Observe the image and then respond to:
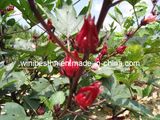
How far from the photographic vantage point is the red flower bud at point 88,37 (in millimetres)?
828

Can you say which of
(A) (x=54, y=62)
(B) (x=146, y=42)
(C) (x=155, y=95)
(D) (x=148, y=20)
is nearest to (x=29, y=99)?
(A) (x=54, y=62)

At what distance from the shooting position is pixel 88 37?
2.75 ft

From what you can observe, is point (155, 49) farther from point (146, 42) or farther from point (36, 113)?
point (36, 113)

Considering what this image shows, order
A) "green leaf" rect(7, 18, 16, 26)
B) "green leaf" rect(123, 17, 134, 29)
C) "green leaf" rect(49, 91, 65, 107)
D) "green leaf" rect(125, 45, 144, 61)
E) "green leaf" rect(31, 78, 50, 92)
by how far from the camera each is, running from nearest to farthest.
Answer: "green leaf" rect(49, 91, 65, 107) → "green leaf" rect(31, 78, 50, 92) → "green leaf" rect(125, 45, 144, 61) → "green leaf" rect(7, 18, 16, 26) → "green leaf" rect(123, 17, 134, 29)

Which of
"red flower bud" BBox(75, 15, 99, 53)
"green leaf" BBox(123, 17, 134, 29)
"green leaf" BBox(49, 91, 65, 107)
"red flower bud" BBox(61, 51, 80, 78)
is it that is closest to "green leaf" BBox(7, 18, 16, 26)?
"green leaf" BBox(123, 17, 134, 29)

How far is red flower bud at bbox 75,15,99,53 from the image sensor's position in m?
0.83

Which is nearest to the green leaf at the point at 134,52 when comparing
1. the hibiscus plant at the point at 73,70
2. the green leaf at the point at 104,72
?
the hibiscus plant at the point at 73,70

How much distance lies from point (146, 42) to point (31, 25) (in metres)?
0.69

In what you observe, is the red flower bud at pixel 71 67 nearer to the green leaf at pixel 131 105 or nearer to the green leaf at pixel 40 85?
the green leaf at pixel 131 105

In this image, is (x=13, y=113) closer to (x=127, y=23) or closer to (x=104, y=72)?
(x=104, y=72)

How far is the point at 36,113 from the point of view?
5.22 feet

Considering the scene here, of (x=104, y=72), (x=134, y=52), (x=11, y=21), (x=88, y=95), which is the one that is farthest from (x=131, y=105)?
(x=11, y=21)

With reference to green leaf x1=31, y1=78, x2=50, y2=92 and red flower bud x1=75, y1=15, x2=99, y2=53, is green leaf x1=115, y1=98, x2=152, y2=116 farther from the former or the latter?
red flower bud x1=75, y1=15, x2=99, y2=53

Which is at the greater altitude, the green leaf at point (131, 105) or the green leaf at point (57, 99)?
the green leaf at point (57, 99)
